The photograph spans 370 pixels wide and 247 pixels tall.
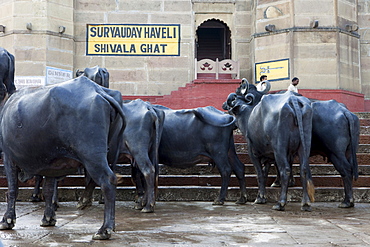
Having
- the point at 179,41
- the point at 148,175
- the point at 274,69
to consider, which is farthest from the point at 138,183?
the point at 179,41

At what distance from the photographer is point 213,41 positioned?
2088cm

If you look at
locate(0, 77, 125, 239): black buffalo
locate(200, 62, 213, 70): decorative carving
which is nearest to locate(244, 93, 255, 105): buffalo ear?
locate(0, 77, 125, 239): black buffalo

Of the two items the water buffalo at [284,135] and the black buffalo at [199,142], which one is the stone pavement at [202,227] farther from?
the black buffalo at [199,142]

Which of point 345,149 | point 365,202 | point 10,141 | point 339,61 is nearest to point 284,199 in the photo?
point 345,149

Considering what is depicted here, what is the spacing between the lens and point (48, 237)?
519 centimetres

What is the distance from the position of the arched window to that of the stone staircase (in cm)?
865

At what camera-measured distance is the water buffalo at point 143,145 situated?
25.8ft

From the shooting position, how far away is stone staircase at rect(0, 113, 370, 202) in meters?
9.29

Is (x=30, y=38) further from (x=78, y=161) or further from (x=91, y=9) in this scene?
(x=78, y=161)

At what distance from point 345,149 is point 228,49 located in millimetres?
10700

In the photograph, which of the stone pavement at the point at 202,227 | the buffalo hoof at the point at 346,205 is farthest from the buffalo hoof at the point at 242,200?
the buffalo hoof at the point at 346,205

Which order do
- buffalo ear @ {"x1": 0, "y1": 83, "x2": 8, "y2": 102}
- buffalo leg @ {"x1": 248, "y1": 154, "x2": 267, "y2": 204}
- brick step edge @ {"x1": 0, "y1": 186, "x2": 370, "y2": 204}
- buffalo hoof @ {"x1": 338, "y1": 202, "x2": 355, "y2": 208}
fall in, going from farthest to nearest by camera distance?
brick step edge @ {"x1": 0, "y1": 186, "x2": 370, "y2": 204} < buffalo leg @ {"x1": 248, "y1": 154, "x2": 267, "y2": 204} < buffalo hoof @ {"x1": 338, "y1": 202, "x2": 355, "y2": 208} < buffalo ear @ {"x1": 0, "y1": 83, "x2": 8, "y2": 102}

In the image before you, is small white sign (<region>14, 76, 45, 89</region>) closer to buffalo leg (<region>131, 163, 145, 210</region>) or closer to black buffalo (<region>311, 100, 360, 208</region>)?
buffalo leg (<region>131, 163, 145, 210</region>)

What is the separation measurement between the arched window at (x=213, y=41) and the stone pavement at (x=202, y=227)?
1136 centimetres
